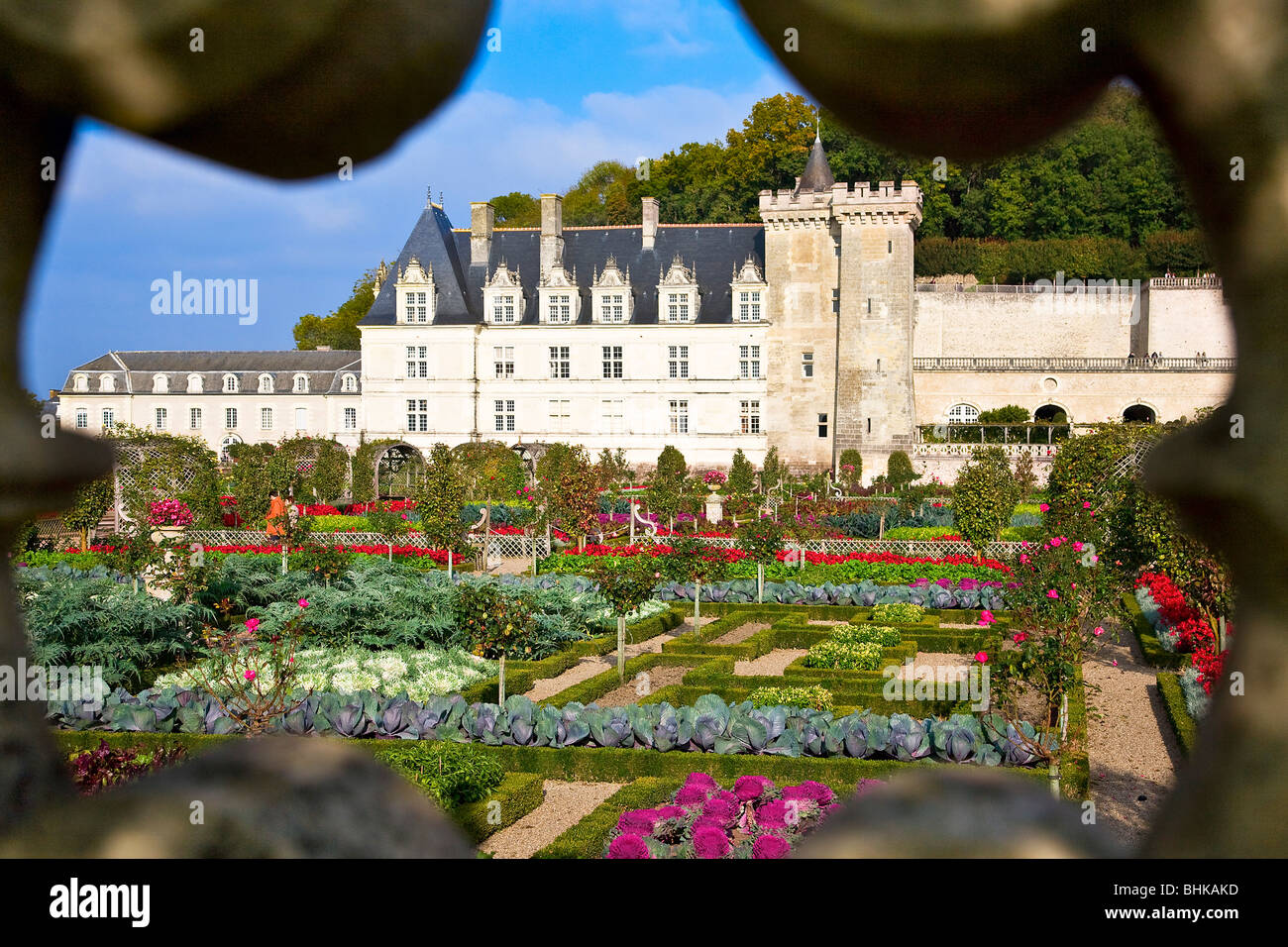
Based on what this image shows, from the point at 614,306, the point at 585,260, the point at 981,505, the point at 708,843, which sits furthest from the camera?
the point at 585,260

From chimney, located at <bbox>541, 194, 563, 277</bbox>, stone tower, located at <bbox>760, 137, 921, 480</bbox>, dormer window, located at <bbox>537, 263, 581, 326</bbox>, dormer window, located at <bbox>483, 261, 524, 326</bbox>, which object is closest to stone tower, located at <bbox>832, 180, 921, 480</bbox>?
stone tower, located at <bbox>760, 137, 921, 480</bbox>

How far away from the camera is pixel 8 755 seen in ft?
1.88

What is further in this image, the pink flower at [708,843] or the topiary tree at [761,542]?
the topiary tree at [761,542]

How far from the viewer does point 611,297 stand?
39281mm

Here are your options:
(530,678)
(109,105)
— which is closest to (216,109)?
(109,105)

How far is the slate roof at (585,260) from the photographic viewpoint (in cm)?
→ 3950

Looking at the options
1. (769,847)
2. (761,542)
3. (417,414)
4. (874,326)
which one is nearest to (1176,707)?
(769,847)

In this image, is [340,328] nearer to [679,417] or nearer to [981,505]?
[679,417]

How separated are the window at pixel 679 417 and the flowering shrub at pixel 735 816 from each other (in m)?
31.6

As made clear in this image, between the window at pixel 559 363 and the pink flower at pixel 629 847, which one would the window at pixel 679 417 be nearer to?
the window at pixel 559 363

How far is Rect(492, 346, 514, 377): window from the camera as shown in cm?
3947

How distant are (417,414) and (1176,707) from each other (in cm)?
3210

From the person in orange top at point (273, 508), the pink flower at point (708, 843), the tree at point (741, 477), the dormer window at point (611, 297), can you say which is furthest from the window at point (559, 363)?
the pink flower at point (708, 843)
